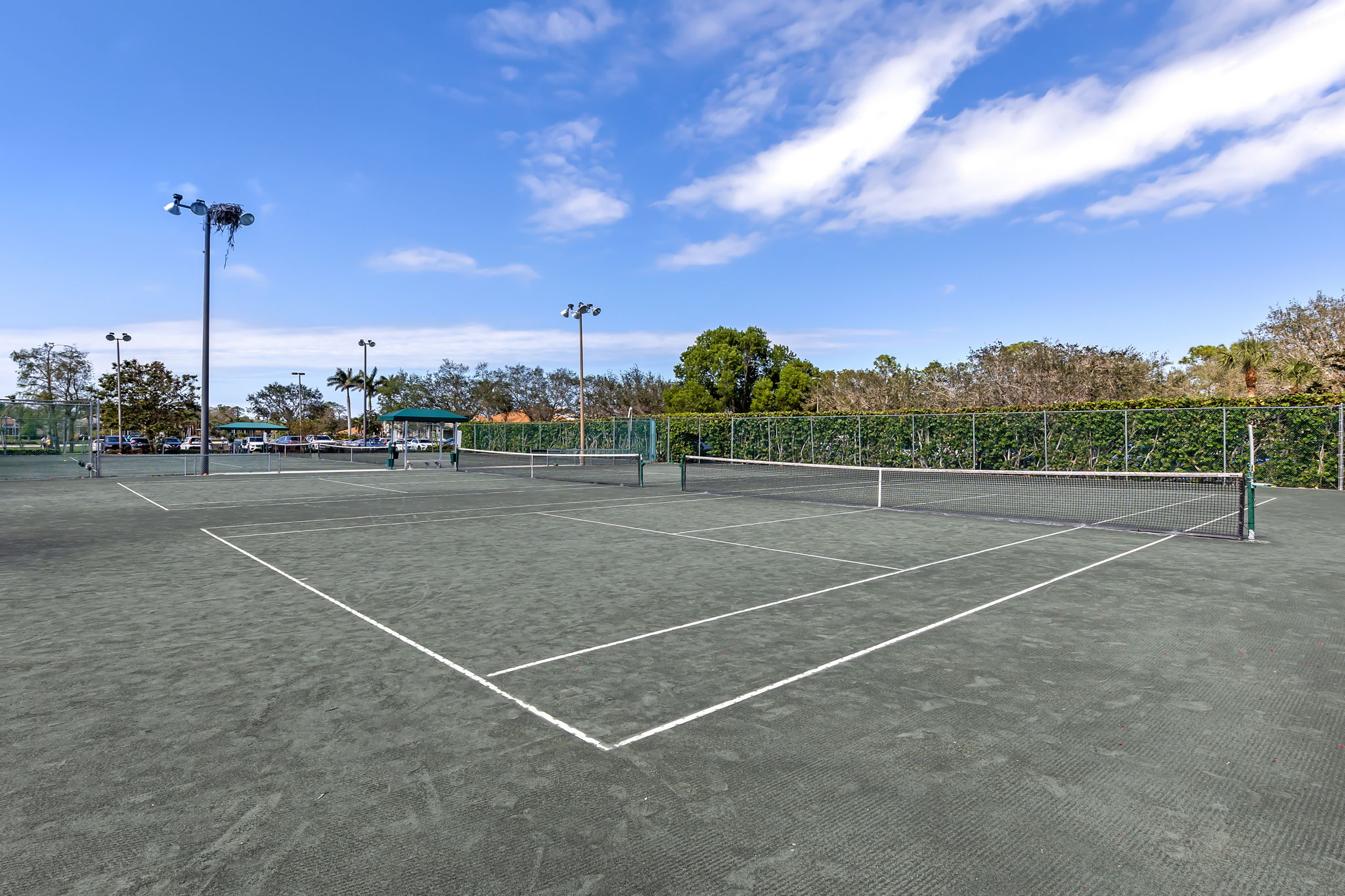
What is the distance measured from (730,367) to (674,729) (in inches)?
2378

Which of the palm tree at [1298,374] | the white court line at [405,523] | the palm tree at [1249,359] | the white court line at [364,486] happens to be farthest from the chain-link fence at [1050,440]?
the white court line at [364,486]

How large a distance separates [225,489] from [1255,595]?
24.5m

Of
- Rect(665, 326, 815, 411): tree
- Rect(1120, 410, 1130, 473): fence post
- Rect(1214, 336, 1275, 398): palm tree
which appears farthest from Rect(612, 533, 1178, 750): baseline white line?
Rect(665, 326, 815, 411): tree

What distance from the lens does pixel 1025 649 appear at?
5.60m

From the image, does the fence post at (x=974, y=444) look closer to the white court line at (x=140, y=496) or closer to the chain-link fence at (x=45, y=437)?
the white court line at (x=140, y=496)

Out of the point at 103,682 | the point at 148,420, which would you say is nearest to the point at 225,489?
the point at 103,682

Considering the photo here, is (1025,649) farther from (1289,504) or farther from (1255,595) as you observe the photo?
(1289,504)

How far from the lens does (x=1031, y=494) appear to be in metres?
20.3

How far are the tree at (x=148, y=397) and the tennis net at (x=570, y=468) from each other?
40312mm

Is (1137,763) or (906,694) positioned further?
(906,694)

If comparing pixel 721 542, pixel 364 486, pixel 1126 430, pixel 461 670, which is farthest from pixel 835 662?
pixel 1126 430

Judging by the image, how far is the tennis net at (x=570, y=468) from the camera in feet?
85.1

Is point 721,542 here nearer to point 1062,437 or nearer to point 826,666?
point 826,666

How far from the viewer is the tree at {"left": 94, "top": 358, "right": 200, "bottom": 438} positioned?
66000 millimetres
